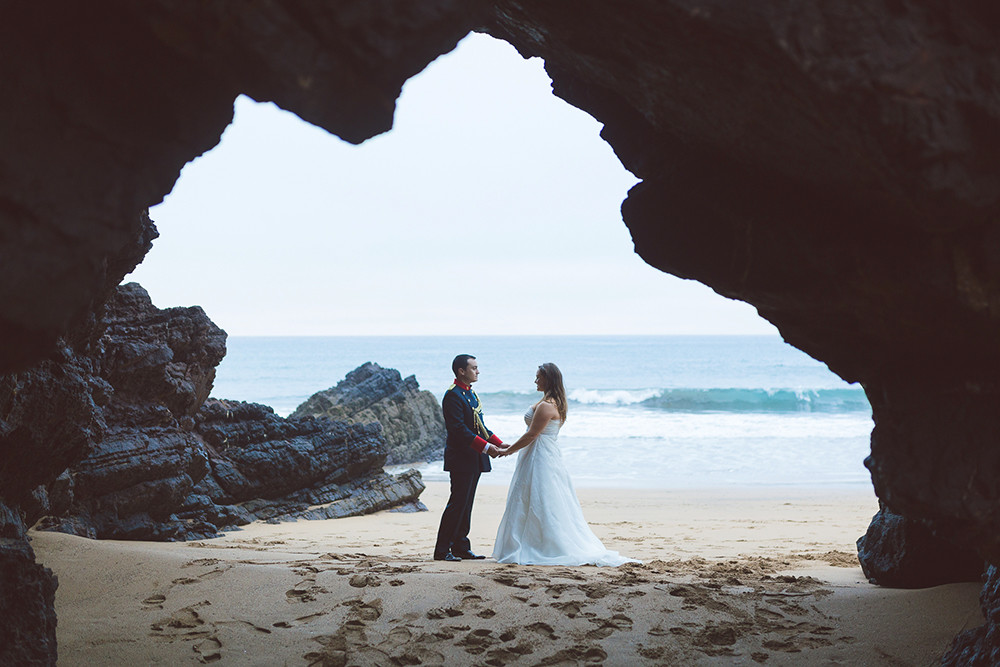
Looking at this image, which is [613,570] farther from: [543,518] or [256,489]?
[256,489]

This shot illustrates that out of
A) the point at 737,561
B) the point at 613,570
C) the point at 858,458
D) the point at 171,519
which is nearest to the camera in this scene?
the point at 613,570

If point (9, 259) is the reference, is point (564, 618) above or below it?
below

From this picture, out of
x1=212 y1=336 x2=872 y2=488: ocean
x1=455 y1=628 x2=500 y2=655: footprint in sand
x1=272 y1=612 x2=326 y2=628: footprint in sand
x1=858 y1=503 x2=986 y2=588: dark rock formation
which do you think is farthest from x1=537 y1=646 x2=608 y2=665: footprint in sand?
x1=212 y1=336 x2=872 y2=488: ocean

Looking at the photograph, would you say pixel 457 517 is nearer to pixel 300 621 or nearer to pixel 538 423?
pixel 538 423

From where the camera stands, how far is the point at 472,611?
16.5 ft

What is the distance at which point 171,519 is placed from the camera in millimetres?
8367

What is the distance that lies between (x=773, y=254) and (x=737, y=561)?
464cm

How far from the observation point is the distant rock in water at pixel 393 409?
1873 centimetres

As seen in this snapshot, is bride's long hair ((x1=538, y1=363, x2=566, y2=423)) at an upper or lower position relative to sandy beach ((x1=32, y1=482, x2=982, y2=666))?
upper

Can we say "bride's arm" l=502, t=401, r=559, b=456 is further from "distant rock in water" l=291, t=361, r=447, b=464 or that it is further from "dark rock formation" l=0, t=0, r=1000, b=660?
"distant rock in water" l=291, t=361, r=447, b=464

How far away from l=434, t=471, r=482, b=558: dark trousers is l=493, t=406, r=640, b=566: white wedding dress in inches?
15.8

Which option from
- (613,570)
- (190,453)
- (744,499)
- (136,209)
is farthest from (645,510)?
(136,209)

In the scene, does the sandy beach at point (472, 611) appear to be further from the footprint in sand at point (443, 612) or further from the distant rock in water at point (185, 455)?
the distant rock in water at point (185, 455)

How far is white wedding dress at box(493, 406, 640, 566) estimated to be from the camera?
725cm
